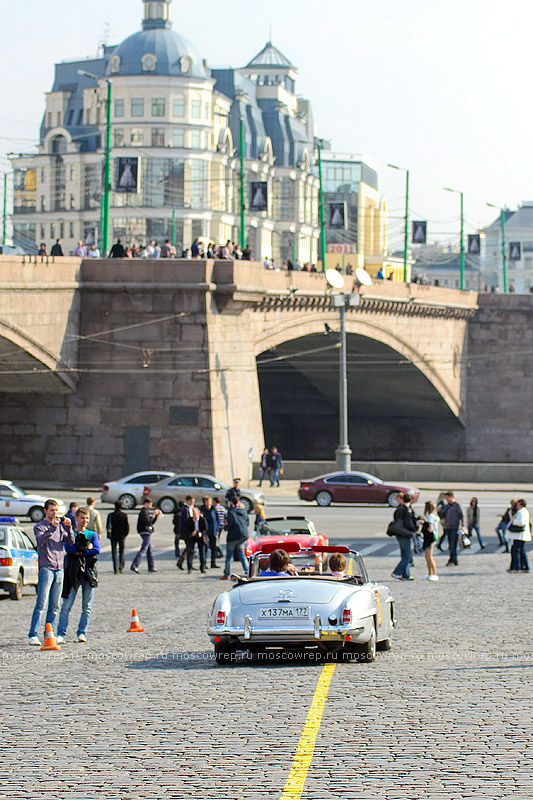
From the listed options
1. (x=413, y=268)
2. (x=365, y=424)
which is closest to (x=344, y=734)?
(x=365, y=424)

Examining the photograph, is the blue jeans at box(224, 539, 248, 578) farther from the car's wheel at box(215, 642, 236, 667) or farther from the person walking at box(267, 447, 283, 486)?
the person walking at box(267, 447, 283, 486)

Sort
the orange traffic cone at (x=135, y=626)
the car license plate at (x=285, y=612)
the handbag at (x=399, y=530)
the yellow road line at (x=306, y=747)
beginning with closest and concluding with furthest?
the yellow road line at (x=306, y=747) → the car license plate at (x=285, y=612) → the orange traffic cone at (x=135, y=626) → the handbag at (x=399, y=530)

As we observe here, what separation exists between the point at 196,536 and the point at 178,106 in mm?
71922

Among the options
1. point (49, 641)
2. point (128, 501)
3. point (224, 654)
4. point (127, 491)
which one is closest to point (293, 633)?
point (224, 654)

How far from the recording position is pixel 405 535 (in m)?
21.3

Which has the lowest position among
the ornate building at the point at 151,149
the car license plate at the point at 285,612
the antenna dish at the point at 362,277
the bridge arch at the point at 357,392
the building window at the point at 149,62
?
the car license plate at the point at 285,612

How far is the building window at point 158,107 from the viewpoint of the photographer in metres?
90.9

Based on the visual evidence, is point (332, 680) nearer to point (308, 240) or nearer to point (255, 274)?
point (255, 274)

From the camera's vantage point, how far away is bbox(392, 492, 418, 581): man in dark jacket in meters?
21.4

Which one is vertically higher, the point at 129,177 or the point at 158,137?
the point at 158,137

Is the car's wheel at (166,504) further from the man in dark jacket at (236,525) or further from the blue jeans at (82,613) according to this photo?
the blue jeans at (82,613)

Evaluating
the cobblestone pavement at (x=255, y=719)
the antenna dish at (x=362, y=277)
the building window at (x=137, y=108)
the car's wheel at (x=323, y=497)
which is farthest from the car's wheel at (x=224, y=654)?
the building window at (x=137, y=108)

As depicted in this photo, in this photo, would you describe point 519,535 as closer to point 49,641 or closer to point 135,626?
point 135,626

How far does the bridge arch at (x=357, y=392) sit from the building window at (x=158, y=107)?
30.0 m
